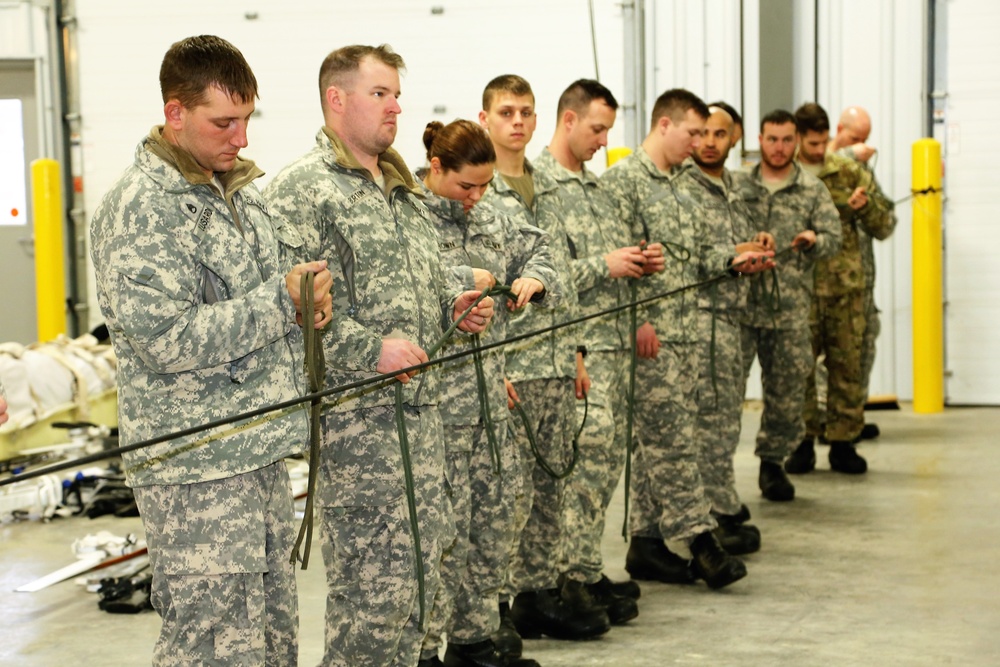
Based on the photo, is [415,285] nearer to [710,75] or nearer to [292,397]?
[292,397]

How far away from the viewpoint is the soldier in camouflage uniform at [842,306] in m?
7.06

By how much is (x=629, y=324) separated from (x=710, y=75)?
545 cm

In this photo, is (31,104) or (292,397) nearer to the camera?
(292,397)

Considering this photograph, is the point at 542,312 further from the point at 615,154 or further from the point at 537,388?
the point at 615,154

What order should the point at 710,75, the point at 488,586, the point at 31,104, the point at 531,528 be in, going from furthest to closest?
the point at 31,104 < the point at 710,75 < the point at 531,528 < the point at 488,586

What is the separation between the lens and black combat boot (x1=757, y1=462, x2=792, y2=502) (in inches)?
252

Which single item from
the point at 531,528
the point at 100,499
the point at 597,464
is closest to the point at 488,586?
the point at 531,528

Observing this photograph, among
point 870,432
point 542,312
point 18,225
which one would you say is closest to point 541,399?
point 542,312

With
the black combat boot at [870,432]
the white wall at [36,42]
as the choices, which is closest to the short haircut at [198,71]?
the black combat boot at [870,432]

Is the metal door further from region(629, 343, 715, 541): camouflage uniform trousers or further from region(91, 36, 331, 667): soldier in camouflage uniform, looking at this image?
region(91, 36, 331, 667): soldier in camouflage uniform

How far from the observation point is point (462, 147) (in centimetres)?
346

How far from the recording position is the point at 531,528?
4.14 m

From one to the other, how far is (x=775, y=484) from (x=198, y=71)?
14.9 feet

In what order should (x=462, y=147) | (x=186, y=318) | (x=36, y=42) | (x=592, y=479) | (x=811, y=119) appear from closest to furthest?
(x=186, y=318), (x=462, y=147), (x=592, y=479), (x=811, y=119), (x=36, y=42)
